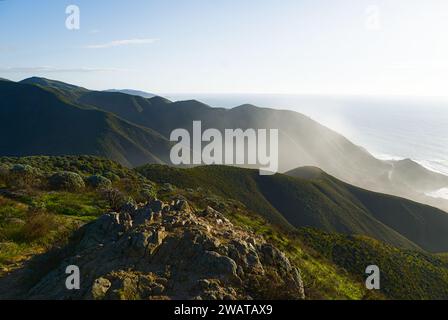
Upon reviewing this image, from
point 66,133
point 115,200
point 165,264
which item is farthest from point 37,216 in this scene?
point 66,133

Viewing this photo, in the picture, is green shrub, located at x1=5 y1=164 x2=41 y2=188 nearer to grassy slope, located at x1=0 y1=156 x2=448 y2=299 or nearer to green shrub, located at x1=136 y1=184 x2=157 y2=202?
grassy slope, located at x1=0 y1=156 x2=448 y2=299

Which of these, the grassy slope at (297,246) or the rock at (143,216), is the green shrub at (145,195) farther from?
the rock at (143,216)

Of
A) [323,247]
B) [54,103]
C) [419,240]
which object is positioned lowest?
[419,240]

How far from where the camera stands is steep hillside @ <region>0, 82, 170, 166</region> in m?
156

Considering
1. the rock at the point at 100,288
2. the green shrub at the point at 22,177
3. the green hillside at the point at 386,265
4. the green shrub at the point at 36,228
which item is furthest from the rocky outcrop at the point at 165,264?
the green hillside at the point at 386,265

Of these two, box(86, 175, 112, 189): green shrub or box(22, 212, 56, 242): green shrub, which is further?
box(86, 175, 112, 189): green shrub

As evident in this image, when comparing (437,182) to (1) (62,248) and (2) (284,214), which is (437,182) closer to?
(2) (284,214)

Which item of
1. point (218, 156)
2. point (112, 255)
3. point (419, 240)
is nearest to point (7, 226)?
point (112, 255)

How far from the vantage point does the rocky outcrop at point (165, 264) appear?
9430 millimetres

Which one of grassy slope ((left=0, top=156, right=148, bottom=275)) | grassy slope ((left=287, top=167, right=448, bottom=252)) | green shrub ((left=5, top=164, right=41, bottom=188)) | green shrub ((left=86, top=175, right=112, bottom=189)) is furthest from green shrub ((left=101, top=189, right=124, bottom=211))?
grassy slope ((left=287, top=167, right=448, bottom=252))

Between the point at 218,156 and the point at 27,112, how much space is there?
338ft

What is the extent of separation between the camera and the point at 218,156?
18700 cm

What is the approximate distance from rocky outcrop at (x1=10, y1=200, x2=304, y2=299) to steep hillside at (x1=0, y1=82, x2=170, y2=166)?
461ft

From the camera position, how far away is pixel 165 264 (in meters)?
10.6
